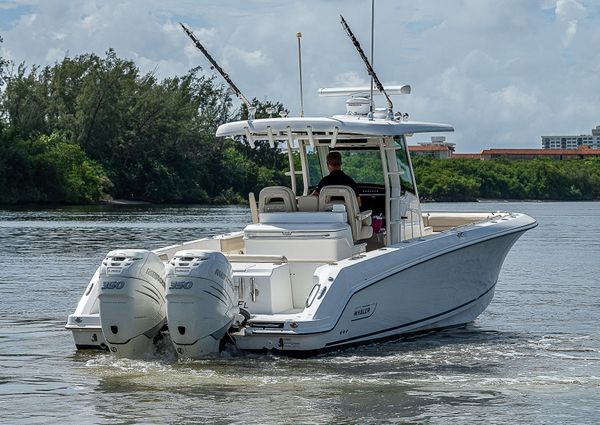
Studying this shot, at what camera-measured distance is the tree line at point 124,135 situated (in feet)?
299

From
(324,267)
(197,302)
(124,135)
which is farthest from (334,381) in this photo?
(124,135)

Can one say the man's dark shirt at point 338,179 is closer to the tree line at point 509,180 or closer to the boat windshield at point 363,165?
the boat windshield at point 363,165

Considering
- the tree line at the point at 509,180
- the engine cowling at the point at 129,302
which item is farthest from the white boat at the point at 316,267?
the tree line at the point at 509,180

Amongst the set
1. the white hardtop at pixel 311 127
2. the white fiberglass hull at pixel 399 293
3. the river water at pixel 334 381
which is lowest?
the river water at pixel 334 381

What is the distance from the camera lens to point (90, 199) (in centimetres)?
8575

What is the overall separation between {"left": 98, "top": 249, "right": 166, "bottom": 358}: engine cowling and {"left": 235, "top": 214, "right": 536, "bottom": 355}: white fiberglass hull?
2.99ft

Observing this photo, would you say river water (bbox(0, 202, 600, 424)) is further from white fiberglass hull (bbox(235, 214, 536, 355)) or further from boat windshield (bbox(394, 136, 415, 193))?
boat windshield (bbox(394, 136, 415, 193))

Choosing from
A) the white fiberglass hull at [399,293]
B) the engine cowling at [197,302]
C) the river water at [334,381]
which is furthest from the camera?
the white fiberglass hull at [399,293]

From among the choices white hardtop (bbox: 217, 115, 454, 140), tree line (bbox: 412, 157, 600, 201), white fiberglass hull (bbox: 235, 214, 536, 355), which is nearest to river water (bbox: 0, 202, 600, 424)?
white fiberglass hull (bbox: 235, 214, 536, 355)

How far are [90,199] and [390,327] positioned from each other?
74.3m

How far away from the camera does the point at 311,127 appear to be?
1341 centimetres

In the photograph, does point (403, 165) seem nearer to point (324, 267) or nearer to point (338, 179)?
point (338, 179)

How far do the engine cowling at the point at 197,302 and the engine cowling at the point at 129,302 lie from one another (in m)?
0.31

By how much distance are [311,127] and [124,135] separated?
8335cm
